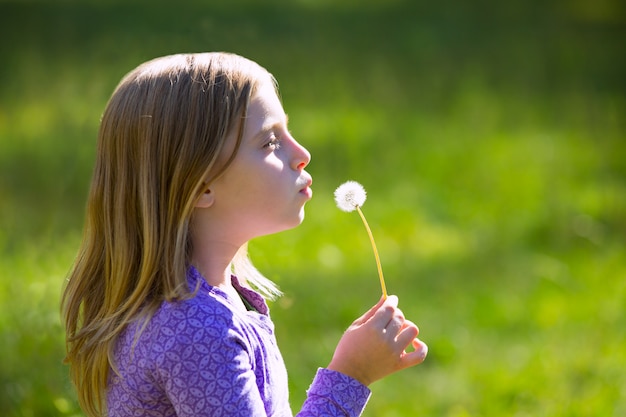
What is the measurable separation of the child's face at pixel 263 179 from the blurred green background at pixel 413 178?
2.44 ft

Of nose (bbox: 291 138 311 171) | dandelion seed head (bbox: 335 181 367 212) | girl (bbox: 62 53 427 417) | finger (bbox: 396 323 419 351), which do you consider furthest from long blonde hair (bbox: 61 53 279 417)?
finger (bbox: 396 323 419 351)

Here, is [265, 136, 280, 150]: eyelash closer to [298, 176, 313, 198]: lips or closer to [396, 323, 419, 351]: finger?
[298, 176, 313, 198]: lips

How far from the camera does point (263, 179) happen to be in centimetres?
186

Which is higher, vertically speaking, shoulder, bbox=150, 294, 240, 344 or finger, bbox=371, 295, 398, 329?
finger, bbox=371, 295, 398, 329

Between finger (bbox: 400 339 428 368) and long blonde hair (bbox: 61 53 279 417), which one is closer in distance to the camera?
long blonde hair (bbox: 61 53 279 417)

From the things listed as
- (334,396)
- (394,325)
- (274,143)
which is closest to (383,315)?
(394,325)

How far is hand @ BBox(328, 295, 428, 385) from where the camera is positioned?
1.88 meters

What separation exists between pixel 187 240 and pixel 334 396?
0.41 meters

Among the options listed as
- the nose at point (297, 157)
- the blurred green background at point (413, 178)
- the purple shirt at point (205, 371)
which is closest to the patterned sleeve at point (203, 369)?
the purple shirt at point (205, 371)

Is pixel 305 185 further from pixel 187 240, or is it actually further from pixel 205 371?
pixel 205 371

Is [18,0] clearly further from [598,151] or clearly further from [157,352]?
[157,352]

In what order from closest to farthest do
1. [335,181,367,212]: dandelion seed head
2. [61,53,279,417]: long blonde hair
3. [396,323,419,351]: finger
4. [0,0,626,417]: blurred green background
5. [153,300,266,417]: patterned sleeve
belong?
[153,300,266,417]: patterned sleeve
[61,53,279,417]: long blonde hair
[396,323,419,351]: finger
[335,181,367,212]: dandelion seed head
[0,0,626,417]: blurred green background

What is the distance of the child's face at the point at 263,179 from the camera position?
1.85m

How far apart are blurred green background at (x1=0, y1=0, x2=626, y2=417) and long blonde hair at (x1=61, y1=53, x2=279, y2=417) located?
0.82 metres
